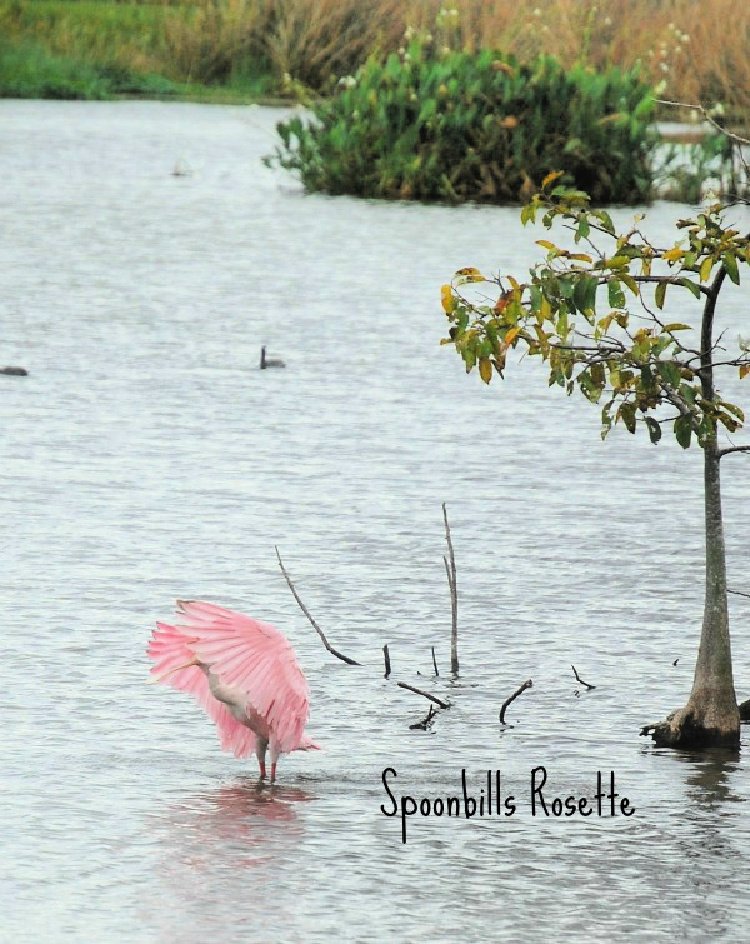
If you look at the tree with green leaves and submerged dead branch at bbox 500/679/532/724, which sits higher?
the tree with green leaves

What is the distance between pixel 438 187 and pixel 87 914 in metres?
22.5

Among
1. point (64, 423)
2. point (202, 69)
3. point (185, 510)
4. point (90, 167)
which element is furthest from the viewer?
point (202, 69)

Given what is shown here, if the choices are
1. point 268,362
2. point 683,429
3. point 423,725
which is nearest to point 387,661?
point 423,725

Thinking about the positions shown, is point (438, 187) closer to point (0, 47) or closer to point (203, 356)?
point (203, 356)

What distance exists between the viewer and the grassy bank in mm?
33562

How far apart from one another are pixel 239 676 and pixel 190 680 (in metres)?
0.28

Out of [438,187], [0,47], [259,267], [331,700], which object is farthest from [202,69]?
[331,700]

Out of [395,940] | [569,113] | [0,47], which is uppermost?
[395,940]

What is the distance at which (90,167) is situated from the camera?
1233 inches

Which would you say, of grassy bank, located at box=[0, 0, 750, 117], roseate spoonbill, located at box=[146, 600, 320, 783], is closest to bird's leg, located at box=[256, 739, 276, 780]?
roseate spoonbill, located at box=[146, 600, 320, 783]

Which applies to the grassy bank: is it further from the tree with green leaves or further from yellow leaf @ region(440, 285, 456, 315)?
yellow leaf @ region(440, 285, 456, 315)

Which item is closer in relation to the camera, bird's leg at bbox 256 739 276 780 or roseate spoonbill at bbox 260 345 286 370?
bird's leg at bbox 256 739 276 780

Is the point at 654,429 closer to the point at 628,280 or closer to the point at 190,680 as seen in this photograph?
the point at 628,280

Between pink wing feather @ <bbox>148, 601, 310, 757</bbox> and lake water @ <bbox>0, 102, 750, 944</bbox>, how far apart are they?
141mm
